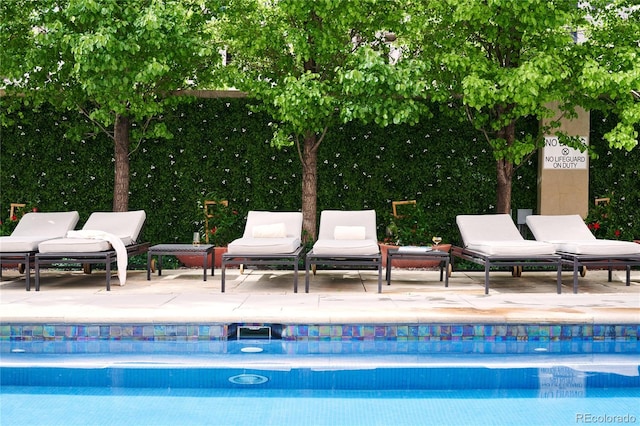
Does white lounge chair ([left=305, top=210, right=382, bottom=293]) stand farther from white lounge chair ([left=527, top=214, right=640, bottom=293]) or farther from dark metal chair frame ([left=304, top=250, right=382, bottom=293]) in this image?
white lounge chair ([left=527, top=214, right=640, bottom=293])

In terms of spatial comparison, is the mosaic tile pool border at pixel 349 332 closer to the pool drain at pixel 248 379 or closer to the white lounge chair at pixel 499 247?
the pool drain at pixel 248 379

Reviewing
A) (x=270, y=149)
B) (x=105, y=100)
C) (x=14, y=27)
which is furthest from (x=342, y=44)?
(x=14, y=27)

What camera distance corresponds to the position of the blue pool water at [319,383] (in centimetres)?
461

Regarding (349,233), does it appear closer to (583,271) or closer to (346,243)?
(346,243)

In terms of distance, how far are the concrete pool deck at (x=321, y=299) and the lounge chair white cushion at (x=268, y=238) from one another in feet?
1.58

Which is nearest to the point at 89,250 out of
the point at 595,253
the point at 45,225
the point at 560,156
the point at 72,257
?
the point at 72,257

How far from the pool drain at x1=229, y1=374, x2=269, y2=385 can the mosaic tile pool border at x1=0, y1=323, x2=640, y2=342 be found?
0.95 m

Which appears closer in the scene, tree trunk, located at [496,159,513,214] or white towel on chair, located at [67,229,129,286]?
white towel on chair, located at [67,229,129,286]

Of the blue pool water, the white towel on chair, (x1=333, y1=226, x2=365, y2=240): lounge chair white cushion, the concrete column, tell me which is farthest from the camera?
the concrete column

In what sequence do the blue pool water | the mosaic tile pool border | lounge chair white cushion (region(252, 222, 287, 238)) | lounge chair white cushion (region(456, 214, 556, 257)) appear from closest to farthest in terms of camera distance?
the blue pool water
the mosaic tile pool border
lounge chair white cushion (region(456, 214, 556, 257))
lounge chair white cushion (region(252, 222, 287, 238))

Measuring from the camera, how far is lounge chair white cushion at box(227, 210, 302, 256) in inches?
331

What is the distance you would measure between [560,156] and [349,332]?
6.64 m

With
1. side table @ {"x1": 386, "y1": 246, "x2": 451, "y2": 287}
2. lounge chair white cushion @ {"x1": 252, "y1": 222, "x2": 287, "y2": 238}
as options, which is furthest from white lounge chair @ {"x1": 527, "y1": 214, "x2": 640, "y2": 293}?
lounge chair white cushion @ {"x1": 252, "y1": 222, "x2": 287, "y2": 238}

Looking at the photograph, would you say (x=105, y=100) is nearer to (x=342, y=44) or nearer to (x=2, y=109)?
(x=2, y=109)
